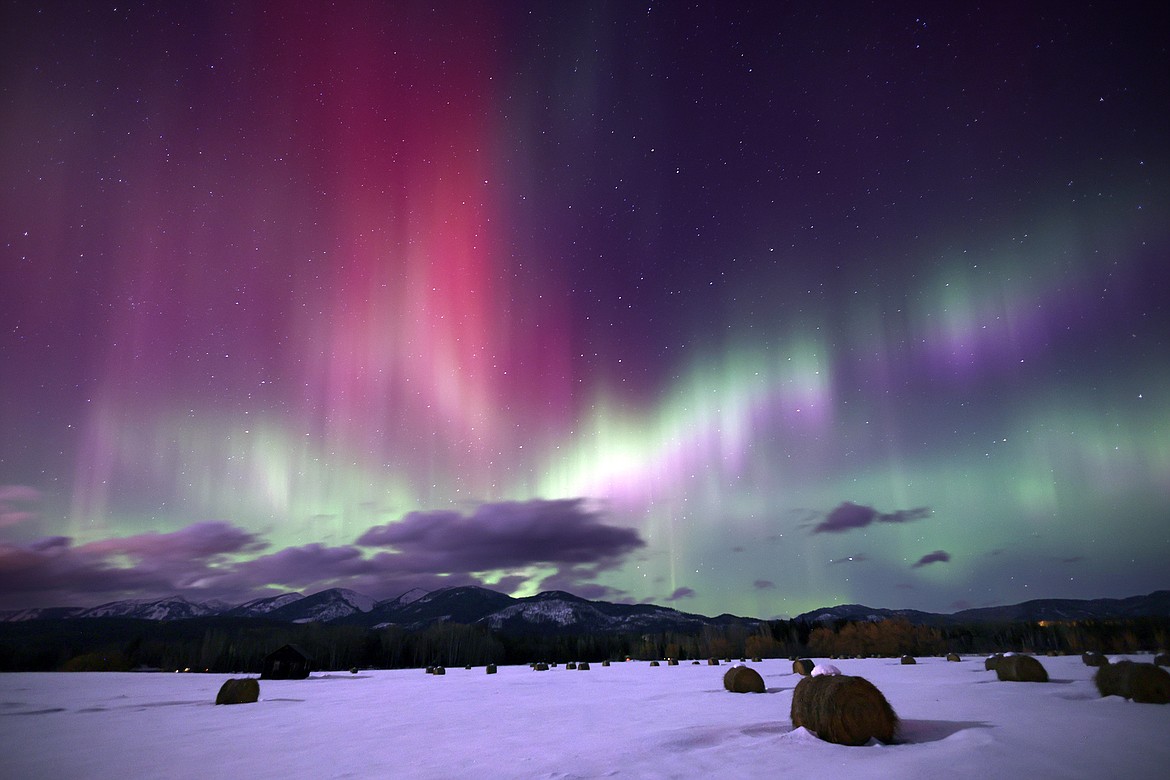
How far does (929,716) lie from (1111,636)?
89.3 m

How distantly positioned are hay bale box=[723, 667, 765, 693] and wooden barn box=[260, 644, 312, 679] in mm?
47722

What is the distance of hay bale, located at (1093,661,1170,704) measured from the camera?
17.3 meters

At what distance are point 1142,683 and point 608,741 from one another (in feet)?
55.9

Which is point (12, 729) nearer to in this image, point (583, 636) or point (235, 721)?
point (235, 721)

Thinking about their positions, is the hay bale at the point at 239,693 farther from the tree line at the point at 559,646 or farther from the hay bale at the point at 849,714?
the tree line at the point at 559,646

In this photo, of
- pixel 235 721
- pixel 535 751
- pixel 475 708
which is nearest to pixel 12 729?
pixel 235 721

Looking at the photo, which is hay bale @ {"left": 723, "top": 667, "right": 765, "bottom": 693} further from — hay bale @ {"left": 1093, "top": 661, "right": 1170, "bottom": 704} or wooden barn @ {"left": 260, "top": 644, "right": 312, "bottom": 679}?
wooden barn @ {"left": 260, "top": 644, "right": 312, "bottom": 679}

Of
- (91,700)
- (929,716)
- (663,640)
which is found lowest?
(663,640)

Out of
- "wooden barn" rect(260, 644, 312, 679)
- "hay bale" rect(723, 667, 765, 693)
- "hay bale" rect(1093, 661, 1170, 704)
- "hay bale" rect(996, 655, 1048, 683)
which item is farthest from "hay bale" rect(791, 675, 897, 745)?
"wooden barn" rect(260, 644, 312, 679)

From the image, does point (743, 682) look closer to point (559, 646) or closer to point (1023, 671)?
point (1023, 671)

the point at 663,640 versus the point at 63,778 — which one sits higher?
the point at 63,778

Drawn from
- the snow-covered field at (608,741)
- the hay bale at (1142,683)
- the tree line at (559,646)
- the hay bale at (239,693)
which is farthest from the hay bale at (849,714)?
the tree line at (559,646)

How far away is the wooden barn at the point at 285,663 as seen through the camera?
5847cm

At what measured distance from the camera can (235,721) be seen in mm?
21797
